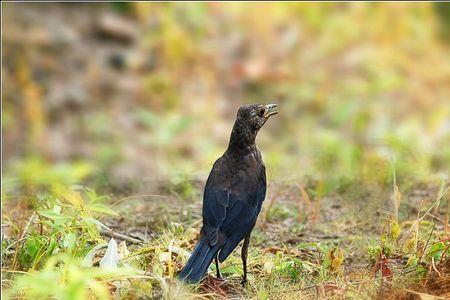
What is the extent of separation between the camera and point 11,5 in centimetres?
870

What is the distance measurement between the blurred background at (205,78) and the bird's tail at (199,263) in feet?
12.6

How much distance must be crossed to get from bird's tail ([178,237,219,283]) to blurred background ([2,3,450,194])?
3837 mm

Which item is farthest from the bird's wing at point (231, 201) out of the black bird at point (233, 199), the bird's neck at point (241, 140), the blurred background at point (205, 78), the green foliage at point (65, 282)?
the blurred background at point (205, 78)

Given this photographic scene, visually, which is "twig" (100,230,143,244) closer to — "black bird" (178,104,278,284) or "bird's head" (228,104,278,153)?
"black bird" (178,104,278,284)

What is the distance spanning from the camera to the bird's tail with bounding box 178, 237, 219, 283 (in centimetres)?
330

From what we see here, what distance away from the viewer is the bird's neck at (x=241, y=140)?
4.00m

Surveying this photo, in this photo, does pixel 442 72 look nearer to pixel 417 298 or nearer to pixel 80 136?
pixel 80 136

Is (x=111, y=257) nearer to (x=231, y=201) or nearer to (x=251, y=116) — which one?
(x=231, y=201)

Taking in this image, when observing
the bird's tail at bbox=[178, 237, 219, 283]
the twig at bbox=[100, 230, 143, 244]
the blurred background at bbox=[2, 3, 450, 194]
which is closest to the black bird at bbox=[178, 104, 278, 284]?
the bird's tail at bbox=[178, 237, 219, 283]

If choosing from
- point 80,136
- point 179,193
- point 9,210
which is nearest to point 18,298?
point 9,210

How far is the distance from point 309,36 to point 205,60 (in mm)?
1283

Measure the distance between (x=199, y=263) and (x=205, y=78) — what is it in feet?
18.6

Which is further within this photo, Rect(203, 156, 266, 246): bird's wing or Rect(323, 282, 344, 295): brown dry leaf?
Rect(203, 156, 266, 246): bird's wing

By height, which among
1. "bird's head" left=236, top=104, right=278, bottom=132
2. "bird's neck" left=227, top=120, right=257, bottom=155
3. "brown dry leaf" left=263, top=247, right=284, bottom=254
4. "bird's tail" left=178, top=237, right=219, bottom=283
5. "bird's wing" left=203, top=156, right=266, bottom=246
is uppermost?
"bird's head" left=236, top=104, right=278, bottom=132
